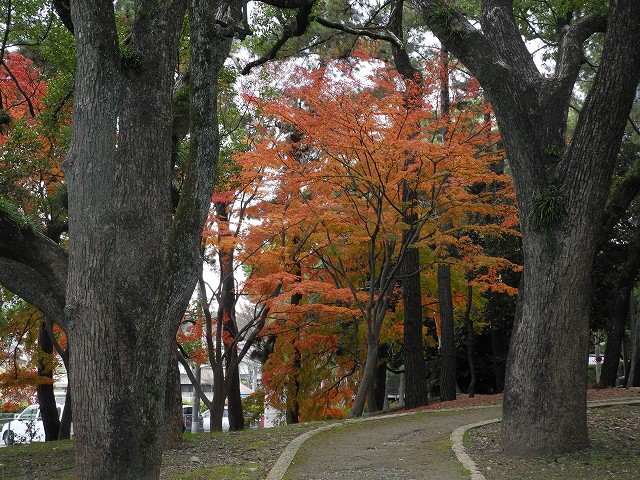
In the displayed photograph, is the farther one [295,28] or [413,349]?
[413,349]

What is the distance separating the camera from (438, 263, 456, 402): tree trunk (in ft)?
55.7

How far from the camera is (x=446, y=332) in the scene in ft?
55.7

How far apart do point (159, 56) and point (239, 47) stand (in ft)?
33.3

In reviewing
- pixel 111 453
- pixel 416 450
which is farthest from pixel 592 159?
pixel 111 453

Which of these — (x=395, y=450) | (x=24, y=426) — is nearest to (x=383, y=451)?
(x=395, y=450)

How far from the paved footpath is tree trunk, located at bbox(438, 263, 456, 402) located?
211 inches

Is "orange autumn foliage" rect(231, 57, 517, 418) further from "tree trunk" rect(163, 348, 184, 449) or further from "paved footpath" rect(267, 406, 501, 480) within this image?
"tree trunk" rect(163, 348, 184, 449)

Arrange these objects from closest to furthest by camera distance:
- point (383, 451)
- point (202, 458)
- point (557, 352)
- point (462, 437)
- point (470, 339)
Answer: point (557, 352)
point (383, 451)
point (202, 458)
point (462, 437)
point (470, 339)

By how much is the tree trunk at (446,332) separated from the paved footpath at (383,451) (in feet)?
17.6

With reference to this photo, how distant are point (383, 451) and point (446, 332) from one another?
871 cm

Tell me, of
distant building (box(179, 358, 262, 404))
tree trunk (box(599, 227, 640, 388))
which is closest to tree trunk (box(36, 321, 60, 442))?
tree trunk (box(599, 227, 640, 388))

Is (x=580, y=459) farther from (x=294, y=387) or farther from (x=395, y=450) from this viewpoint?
(x=294, y=387)

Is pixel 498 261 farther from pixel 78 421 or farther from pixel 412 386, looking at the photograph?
pixel 78 421

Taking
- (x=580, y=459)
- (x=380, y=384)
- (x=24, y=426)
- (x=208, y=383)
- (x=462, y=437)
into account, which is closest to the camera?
(x=580, y=459)
